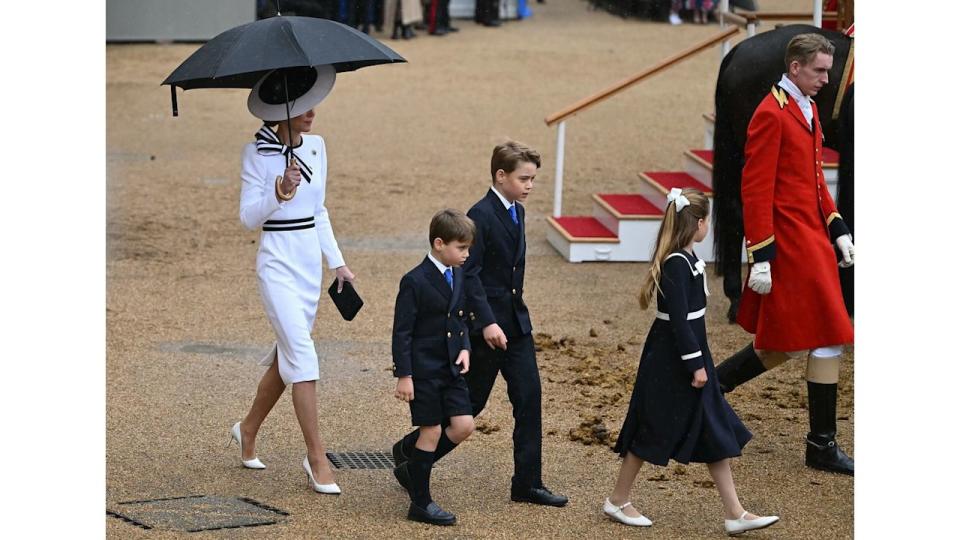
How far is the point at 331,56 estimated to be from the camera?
4941 mm

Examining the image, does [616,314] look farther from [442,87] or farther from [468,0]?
[468,0]

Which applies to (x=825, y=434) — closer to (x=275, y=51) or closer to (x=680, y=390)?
(x=680, y=390)

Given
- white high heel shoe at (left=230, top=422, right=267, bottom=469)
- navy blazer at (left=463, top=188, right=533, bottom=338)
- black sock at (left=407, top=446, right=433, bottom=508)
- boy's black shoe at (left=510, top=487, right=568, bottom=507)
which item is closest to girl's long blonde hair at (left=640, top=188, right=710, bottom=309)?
navy blazer at (left=463, top=188, right=533, bottom=338)

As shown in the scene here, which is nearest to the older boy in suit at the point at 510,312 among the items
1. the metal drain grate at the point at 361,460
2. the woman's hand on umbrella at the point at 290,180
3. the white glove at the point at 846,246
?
the metal drain grate at the point at 361,460

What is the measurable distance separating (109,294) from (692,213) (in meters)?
4.45

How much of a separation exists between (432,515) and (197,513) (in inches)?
30.4

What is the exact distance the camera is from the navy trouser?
205 inches

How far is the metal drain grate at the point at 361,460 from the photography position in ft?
18.4

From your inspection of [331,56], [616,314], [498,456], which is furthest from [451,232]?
[616,314]

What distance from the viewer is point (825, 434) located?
563 centimetres

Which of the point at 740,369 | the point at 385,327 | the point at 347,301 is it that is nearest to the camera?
the point at 347,301

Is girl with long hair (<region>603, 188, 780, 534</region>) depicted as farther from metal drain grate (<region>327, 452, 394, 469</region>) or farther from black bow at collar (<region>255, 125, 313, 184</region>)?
black bow at collar (<region>255, 125, 313, 184</region>)

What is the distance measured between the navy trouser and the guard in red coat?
3.07 feet

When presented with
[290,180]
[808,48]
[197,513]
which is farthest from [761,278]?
[197,513]
